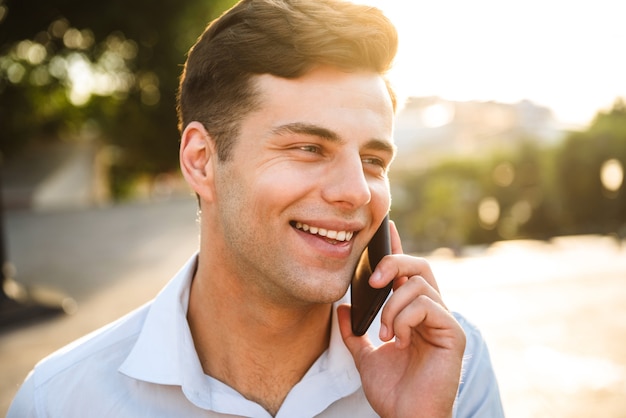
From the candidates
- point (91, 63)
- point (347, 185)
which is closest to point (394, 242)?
point (347, 185)

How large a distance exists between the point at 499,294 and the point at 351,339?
26.4ft

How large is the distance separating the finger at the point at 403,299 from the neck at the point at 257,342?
0.28 metres

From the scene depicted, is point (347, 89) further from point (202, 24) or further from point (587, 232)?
point (202, 24)

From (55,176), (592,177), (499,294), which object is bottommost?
(592,177)

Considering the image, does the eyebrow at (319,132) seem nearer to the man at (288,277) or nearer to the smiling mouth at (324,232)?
the man at (288,277)

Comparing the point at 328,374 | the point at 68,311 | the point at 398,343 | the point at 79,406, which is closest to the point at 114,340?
the point at 79,406

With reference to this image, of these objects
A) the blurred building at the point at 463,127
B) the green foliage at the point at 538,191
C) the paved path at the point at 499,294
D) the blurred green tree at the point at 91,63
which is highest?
the blurred green tree at the point at 91,63

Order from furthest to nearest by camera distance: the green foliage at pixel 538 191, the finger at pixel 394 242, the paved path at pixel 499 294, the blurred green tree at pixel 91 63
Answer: the blurred green tree at pixel 91 63 → the green foliage at pixel 538 191 → the paved path at pixel 499 294 → the finger at pixel 394 242

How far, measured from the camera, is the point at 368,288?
2109 millimetres

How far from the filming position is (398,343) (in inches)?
79.0

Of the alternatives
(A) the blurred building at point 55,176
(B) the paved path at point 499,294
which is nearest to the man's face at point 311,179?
(B) the paved path at point 499,294

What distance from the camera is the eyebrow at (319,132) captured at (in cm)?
190

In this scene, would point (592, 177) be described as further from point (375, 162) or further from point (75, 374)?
point (75, 374)

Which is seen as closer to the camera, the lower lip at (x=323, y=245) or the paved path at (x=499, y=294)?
the lower lip at (x=323, y=245)
